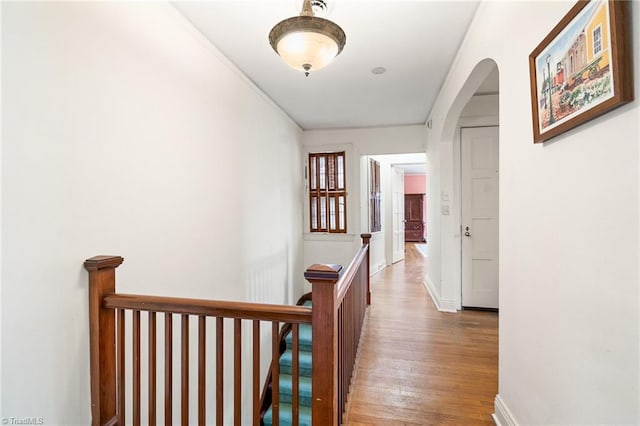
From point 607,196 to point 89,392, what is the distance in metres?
2.15

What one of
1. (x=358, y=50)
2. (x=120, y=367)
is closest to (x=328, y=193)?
(x=358, y=50)

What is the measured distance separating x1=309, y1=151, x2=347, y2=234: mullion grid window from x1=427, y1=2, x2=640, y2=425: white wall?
9.94 feet

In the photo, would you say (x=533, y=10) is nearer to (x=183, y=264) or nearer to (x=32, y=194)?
(x=32, y=194)

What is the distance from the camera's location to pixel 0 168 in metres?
1.02

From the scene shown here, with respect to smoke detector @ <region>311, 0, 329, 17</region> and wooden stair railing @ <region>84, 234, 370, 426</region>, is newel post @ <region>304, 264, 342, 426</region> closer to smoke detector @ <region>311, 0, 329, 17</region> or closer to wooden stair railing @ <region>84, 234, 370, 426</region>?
wooden stair railing @ <region>84, 234, 370, 426</region>

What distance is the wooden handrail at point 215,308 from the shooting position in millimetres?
1241

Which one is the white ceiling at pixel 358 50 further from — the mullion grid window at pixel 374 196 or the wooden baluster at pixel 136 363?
the wooden baluster at pixel 136 363

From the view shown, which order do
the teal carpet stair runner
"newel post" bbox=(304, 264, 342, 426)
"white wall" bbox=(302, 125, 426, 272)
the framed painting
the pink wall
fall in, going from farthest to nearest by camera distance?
the pink wall, "white wall" bbox=(302, 125, 426, 272), the teal carpet stair runner, "newel post" bbox=(304, 264, 342, 426), the framed painting

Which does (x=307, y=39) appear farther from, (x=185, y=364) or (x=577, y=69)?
(x=185, y=364)

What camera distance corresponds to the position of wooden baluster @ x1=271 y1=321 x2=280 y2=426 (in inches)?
50.5

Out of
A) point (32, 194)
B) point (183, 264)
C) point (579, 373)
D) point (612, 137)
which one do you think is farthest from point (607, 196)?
point (183, 264)

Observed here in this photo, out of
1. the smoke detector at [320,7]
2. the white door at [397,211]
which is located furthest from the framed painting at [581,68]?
the white door at [397,211]

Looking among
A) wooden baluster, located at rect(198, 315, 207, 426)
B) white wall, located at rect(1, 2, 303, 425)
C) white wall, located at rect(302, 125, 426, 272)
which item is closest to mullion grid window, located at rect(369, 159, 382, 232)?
white wall, located at rect(302, 125, 426, 272)

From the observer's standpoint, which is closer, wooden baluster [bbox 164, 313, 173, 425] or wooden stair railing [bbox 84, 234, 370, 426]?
wooden stair railing [bbox 84, 234, 370, 426]
